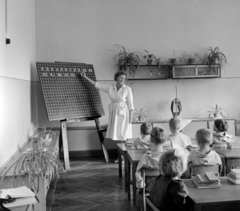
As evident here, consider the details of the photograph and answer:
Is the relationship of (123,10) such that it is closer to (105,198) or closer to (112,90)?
(112,90)

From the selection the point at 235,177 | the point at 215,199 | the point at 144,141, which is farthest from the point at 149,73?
the point at 215,199

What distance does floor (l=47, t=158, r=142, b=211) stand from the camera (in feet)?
13.6

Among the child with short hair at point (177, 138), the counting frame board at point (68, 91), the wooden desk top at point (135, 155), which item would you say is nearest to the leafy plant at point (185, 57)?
the counting frame board at point (68, 91)

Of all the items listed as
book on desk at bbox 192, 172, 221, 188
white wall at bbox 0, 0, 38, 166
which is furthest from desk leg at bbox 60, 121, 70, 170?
book on desk at bbox 192, 172, 221, 188

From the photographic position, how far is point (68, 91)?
6.38m

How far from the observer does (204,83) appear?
300 inches

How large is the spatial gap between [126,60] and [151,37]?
0.78m

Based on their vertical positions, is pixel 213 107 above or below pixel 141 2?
below

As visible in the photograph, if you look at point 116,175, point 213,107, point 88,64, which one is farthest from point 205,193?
point 213,107

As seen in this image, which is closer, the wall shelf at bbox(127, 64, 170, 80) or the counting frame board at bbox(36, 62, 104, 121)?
the counting frame board at bbox(36, 62, 104, 121)

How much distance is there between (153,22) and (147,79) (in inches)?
49.5

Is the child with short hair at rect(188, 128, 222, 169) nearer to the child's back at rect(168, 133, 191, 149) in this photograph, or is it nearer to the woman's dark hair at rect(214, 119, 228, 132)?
the child's back at rect(168, 133, 191, 149)

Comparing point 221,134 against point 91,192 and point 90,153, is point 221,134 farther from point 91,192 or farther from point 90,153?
point 90,153

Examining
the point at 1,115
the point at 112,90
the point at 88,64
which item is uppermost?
the point at 88,64
